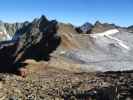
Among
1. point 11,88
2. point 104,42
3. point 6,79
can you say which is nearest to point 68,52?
point 104,42

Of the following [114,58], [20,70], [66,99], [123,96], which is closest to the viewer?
[123,96]

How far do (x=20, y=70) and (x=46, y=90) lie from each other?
35.4 feet

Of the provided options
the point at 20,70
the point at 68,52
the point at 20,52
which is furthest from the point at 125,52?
the point at 20,52

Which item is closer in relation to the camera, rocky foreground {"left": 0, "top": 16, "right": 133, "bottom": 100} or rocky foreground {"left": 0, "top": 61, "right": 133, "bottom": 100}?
rocky foreground {"left": 0, "top": 61, "right": 133, "bottom": 100}

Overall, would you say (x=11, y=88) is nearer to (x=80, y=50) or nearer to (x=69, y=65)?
(x=69, y=65)

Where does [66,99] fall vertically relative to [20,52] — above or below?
below

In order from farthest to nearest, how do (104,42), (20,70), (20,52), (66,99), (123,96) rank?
(20,52)
(104,42)
(20,70)
(66,99)
(123,96)

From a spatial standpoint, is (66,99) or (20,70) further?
(20,70)

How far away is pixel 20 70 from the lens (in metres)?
35.1

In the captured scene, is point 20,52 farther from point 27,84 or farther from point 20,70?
point 27,84

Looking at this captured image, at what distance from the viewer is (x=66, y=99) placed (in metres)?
21.8

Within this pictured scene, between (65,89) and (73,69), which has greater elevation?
(73,69)

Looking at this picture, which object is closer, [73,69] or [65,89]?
[65,89]

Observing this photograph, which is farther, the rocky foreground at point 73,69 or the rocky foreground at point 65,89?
the rocky foreground at point 73,69
